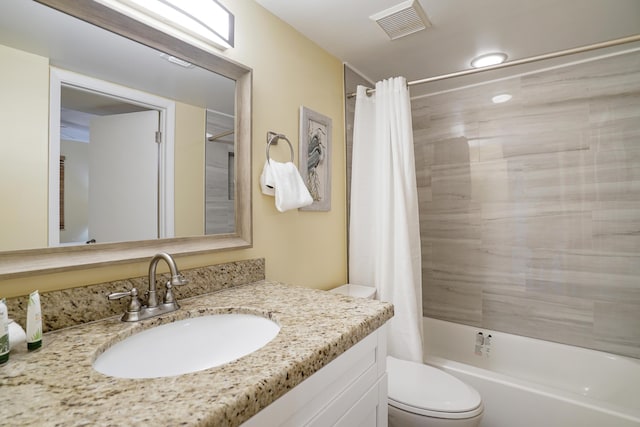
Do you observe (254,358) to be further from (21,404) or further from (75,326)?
(75,326)

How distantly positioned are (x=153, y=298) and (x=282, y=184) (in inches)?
26.9

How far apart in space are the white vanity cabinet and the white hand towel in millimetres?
675

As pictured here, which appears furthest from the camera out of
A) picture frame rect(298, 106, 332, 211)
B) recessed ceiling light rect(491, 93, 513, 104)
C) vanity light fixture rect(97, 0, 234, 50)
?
recessed ceiling light rect(491, 93, 513, 104)

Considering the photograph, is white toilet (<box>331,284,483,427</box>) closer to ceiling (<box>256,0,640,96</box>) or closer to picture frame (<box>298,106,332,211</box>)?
picture frame (<box>298,106,332,211</box>)

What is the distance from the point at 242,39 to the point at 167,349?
1.24 m

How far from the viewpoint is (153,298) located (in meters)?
0.93

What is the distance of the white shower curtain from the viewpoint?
5.65ft

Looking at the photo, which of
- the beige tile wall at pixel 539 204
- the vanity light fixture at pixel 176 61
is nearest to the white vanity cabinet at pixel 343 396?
the vanity light fixture at pixel 176 61

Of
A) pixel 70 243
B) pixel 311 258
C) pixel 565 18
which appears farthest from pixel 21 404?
pixel 565 18

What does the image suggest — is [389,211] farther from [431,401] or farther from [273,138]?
[431,401]

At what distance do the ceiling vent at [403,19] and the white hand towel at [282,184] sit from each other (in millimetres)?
878

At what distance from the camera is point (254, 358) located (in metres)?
0.64

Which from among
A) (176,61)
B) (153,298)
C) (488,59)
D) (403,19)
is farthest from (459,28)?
(153,298)

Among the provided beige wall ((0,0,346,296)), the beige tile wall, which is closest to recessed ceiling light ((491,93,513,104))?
the beige tile wall
